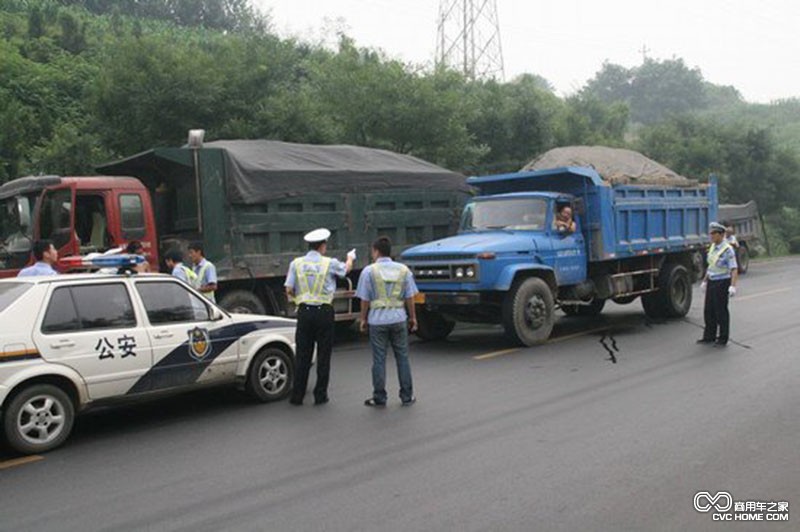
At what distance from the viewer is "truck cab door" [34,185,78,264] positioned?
9.18 m

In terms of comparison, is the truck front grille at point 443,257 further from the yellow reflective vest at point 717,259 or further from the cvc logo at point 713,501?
the cvc logo at point 713,501

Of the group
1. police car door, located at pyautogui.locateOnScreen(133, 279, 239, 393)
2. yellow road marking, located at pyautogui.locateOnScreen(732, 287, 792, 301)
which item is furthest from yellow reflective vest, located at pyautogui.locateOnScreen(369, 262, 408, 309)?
yellow road marking, located at pyautogui.locateOnScreen(732, 287, 792, 301)

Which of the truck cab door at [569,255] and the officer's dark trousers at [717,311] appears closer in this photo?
the officer's dark trousers at [717,311]

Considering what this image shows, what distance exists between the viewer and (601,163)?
57.0 ft

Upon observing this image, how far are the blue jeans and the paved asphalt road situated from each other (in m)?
0.21

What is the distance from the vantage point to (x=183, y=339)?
6.75 m

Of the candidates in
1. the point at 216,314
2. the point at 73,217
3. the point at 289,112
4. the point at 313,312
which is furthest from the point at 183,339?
the point at 289,112

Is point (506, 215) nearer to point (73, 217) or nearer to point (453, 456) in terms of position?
point (73, 217)

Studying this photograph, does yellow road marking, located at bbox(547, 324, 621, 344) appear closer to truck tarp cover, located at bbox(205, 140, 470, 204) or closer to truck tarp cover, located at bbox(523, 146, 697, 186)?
truck tarp cover, located at bbox(205, 140, 470, 204)

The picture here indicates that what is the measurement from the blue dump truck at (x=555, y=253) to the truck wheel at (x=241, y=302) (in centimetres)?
232

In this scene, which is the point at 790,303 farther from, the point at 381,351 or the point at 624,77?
the point at 624,77

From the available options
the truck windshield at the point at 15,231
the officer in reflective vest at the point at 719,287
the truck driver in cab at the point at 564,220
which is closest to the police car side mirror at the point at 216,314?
the truck windshield at the point at 15,231

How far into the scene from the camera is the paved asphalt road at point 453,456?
441 centimetres

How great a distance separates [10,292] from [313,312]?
8.79 ft
